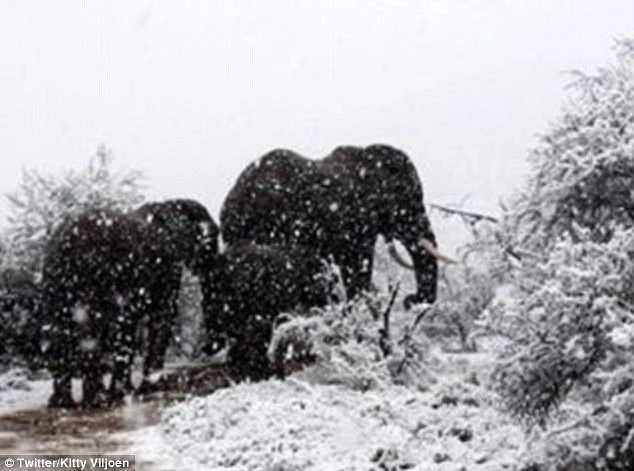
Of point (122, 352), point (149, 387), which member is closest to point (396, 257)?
point (149, 387)

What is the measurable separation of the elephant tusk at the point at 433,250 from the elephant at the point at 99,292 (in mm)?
4587

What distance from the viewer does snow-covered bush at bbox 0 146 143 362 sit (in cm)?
2108

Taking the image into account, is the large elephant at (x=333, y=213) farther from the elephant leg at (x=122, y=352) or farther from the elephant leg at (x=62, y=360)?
the elephant leg at (x=62, y=360)

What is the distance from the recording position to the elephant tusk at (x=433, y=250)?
1962 centimetres

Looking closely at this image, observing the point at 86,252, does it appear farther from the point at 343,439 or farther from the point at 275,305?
the point at 343,439

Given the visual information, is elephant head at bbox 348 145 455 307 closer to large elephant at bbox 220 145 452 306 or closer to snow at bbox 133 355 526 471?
large elephant at bbox 220 145 452 306

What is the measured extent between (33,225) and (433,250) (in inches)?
301

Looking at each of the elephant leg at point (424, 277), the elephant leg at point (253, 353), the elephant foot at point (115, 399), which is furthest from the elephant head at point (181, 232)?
the elephant leg at point (424, 277)

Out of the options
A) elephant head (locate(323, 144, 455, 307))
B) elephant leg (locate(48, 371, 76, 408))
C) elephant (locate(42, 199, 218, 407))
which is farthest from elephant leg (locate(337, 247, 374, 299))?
elephant leg (locate(48, 371, 76, 408))

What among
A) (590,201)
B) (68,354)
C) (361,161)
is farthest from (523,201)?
(361,161)

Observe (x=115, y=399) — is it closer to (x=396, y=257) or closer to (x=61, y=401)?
(x=61, y=401)

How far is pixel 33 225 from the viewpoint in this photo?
22531mm

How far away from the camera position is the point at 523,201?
1180 cm

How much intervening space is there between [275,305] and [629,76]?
23.9ft
